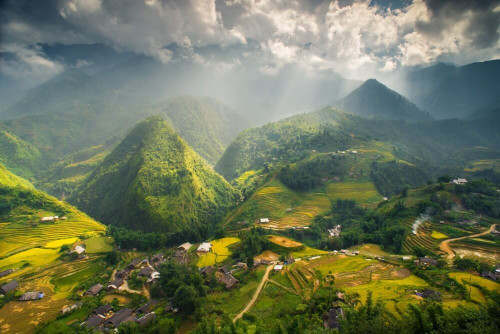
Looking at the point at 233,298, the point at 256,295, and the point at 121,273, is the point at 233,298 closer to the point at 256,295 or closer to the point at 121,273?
the point at 256,295

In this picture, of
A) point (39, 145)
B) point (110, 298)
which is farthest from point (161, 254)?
point (39, 145)

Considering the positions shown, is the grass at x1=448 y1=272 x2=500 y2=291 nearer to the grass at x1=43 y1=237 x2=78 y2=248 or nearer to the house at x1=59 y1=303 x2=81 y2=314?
the house at x1=59 y1=303 x2=81 y2=314

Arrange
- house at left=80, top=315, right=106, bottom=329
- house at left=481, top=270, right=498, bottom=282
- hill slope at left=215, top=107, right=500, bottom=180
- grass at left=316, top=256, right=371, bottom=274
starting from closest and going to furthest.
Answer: house at left=481, top=270, right=498, bottom=282 → house at left=80, top=315, right=106, bottom=329 → grass at left=316, top=256, right=371, bottom=274 → hill slope at left=215, top=107, right=500, bottom=180

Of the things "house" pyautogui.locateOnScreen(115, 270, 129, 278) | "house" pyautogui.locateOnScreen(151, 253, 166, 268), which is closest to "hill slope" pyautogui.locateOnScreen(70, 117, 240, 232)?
"house" pyautogui.locateOnScreen(151, 253, 166, 268)

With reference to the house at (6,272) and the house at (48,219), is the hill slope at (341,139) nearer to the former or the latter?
the house at (48,219)

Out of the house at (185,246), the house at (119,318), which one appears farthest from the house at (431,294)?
the house at (185,246)

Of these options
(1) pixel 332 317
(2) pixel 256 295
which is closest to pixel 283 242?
(2) pixel 256 295
